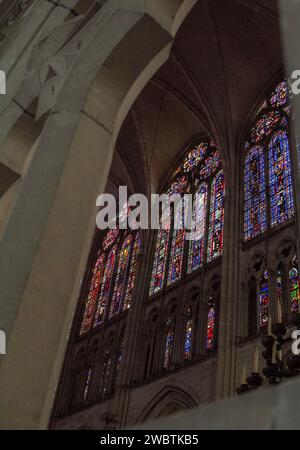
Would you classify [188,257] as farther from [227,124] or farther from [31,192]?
[31,192]

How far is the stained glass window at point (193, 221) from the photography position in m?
13.9

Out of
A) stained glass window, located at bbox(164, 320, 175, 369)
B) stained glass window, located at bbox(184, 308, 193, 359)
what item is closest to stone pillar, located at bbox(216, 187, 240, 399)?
stained glass window, located at bbox(184, 308, 193, 359)

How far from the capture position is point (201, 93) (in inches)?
614

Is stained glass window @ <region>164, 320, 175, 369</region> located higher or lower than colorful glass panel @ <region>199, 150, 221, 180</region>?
lower

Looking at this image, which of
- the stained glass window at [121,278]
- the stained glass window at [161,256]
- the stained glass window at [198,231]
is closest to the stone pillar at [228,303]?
the stained glass window at [198,231]

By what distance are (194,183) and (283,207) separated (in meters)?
4.32

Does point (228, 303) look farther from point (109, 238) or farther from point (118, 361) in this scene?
point (109, 238)

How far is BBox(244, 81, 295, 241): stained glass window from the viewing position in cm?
1241

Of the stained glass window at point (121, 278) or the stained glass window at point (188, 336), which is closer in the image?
the stained glass window at point (188, 336)

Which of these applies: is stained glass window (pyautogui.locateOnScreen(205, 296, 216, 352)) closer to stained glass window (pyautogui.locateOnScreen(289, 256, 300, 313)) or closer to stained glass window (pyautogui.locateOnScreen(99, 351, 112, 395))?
stained glass window (pyautogui.locateOnScreen(289, 256, 300, 313))

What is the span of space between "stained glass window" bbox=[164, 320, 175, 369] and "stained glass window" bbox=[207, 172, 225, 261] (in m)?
2.05

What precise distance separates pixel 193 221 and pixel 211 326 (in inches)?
148

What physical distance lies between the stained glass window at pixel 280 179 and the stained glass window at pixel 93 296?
24.2 ft

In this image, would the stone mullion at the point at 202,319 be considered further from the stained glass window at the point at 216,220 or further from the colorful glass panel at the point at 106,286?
the colorful glass panel at the point at 106,286
